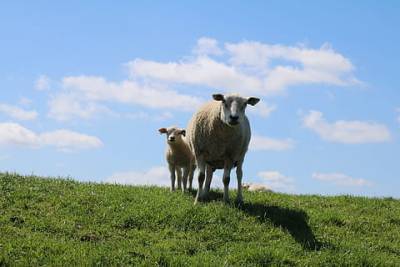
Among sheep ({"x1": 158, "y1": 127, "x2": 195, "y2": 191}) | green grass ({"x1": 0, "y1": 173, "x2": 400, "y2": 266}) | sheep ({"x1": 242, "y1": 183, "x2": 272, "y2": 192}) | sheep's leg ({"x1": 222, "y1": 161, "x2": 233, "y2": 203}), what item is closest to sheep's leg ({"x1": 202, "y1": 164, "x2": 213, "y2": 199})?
green grass ({"x1": 0, "y1": 173, "x2": 400, "y2": 266})

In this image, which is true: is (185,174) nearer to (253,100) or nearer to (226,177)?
(226,177)

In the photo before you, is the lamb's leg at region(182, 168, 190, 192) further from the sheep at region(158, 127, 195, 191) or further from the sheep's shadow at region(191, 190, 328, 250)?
the sheep's shadow at region(191, 190, 328, 250)

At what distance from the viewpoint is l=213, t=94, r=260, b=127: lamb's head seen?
56.0ft

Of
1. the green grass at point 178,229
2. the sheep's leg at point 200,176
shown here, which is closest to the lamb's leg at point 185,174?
the green grass at point 178,229

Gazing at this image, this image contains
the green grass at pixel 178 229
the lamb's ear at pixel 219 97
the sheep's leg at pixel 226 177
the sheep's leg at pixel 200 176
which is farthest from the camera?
the sheep's leg at pixel 200 176

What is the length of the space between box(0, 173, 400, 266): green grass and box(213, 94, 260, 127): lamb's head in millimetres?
2255

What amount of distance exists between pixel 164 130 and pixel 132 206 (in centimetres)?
558

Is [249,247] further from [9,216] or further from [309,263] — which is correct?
[9,216]

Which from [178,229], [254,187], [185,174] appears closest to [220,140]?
[185,174]

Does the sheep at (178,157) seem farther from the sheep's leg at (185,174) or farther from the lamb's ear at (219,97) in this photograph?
the lamb's ear at (219,97)

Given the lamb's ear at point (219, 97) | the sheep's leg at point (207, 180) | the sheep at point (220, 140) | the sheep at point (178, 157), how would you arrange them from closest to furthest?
the lamb's ear at point (219, 97) < the sheep at point (220, 140) < the sheep's leg at point (207, 180) < the sheep at point (178, 157)

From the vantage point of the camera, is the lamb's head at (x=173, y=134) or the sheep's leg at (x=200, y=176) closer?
the sheep's leg at (x=200, y=176)

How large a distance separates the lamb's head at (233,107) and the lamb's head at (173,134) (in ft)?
12.7

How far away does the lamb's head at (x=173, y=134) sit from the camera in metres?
21.4
